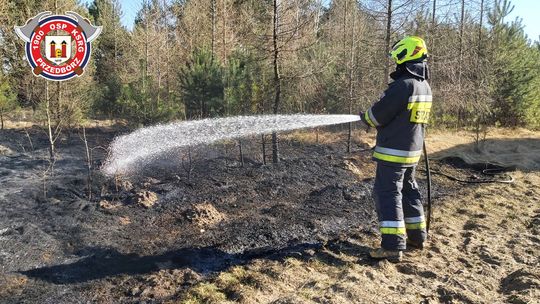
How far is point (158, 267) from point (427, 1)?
389 inches

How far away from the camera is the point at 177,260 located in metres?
4.13

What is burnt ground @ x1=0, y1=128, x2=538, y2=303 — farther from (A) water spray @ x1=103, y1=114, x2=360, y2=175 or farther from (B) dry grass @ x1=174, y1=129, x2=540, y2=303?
(A) water spray @ x1=103, y1=114, x2=360, y2=175

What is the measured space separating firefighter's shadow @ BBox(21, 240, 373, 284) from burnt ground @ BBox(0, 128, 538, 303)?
0.01 m

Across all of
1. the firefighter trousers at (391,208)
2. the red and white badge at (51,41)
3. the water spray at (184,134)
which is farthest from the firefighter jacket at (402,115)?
the red and white badge at (51,41)

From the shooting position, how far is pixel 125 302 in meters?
3.30

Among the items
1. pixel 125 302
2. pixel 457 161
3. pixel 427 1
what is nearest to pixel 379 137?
pixel 125 302

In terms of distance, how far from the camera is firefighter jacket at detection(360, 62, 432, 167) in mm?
3994

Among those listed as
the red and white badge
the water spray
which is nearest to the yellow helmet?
the water spray

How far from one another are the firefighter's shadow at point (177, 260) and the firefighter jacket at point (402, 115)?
1.12 meters

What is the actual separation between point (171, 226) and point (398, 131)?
2.88 metres

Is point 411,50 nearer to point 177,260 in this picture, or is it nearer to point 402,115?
point 402,115

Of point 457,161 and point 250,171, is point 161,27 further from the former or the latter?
point 457,161

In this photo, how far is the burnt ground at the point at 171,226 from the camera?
143 inches

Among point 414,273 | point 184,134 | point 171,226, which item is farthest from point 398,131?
point 184,134
